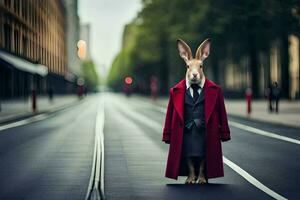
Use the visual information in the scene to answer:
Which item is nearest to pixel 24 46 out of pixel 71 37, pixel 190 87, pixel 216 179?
pixel 216 179

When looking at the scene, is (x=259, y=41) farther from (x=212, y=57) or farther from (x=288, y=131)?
(x=288, y=131)

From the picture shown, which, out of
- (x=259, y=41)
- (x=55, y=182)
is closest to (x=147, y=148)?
(x=55, y=182)

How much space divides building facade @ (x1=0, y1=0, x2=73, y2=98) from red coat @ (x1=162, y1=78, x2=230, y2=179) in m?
32.0

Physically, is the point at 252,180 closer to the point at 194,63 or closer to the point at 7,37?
the point at 194,63

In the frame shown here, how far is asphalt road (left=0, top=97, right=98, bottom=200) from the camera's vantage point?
334 inches

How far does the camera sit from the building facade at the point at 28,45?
53781 millimetres

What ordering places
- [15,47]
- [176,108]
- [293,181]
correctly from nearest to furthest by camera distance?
[176,108]
[293,181]
[15,47]

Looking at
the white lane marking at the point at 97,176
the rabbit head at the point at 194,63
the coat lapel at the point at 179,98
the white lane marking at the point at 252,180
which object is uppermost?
the rabbit head at the point at 194,63

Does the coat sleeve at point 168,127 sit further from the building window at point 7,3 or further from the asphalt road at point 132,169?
the building window at point 7,3

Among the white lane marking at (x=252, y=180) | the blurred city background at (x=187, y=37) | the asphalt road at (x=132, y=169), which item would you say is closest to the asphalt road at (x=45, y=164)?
the asphalt road at (x=132, y=169)

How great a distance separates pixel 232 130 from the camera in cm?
2125

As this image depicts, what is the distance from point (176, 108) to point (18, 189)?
8.07 ft

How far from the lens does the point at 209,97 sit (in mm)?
8477

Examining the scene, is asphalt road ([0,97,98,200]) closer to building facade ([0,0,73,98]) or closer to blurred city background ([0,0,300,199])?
blurred city background ([0,0,300,199])
